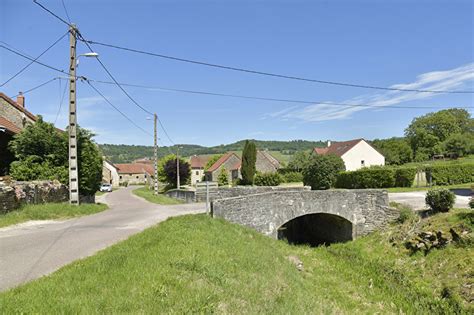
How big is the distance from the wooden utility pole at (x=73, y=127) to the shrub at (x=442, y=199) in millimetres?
15561

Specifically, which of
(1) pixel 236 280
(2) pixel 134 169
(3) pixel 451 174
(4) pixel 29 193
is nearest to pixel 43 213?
(4) pixel 29 193

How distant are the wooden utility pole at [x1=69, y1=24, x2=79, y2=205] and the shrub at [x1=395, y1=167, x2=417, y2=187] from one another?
2404 centimetres

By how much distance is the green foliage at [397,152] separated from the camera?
7219 cm

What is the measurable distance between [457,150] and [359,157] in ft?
79.1

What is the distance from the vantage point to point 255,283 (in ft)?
23.7

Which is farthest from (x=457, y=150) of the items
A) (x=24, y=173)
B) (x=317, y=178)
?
(x=24, y=173)

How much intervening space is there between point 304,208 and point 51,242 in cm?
1158

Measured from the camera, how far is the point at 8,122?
21.1 m

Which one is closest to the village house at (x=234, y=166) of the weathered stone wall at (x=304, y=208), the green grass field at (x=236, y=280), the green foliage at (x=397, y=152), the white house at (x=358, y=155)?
the white house at (x=358, y=155)

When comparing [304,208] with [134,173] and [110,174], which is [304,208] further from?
[134,173]

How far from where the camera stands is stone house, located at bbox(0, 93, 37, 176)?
18.5 metres

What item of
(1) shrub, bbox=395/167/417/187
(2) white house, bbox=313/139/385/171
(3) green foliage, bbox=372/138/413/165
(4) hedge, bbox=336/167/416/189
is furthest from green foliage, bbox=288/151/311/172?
(1) shrub, bbox=395/167/417/187

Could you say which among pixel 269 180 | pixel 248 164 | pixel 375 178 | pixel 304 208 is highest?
pixel 248 164

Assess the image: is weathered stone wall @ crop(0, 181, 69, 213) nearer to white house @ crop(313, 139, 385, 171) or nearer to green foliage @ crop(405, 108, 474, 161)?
white house @ crop(313, 139, 385, 171)
